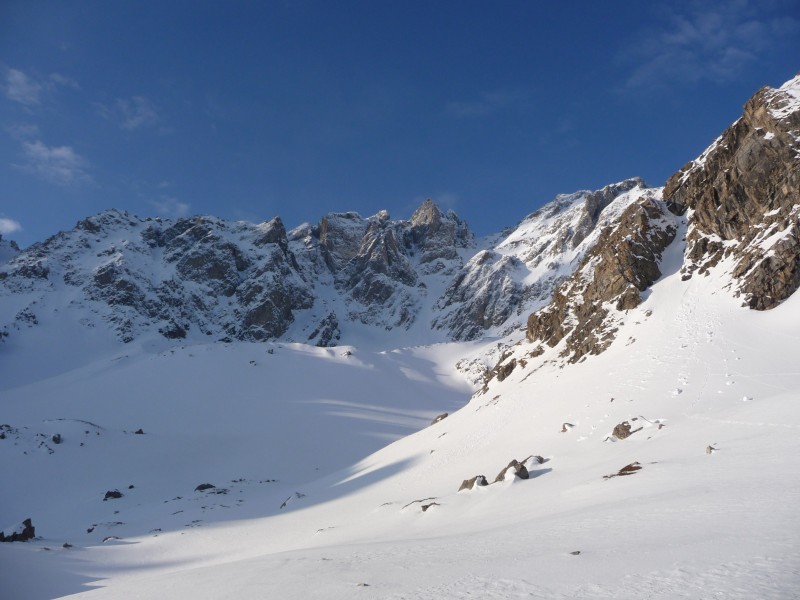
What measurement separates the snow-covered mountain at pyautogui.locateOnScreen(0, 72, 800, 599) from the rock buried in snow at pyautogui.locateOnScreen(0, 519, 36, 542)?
1.08m

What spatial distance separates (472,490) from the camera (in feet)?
62.5

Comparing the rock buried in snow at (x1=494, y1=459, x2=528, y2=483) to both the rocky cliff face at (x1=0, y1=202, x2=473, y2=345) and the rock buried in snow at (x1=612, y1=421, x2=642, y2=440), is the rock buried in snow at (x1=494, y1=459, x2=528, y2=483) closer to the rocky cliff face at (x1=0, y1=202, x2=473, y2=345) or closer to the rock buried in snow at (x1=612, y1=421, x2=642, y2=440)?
the rock buried in snow at (x1=612, y1=421, x2=642, y2=440)

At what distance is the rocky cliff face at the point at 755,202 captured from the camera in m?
29.0

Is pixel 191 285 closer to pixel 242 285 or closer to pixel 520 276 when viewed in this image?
pixel 242 285

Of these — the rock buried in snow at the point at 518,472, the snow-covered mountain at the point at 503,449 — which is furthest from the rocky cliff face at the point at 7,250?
the rock buried in snow at the point at 518,472

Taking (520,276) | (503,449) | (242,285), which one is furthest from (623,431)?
(520,276)

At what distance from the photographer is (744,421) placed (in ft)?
55.5

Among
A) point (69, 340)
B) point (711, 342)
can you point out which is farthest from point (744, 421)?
point (69, 340)

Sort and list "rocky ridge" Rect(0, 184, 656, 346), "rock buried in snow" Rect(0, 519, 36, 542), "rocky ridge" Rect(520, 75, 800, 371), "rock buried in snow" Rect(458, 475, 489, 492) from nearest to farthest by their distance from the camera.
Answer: "rock buried in snow" Rect(458, 475, 489, 492), "rock buried in snow" Rect(0, 519, 36, 542), "rocky ridge" Rect(520, 75, 800, 371), "rocky ridge" Rect(0, 184, 656, 346)

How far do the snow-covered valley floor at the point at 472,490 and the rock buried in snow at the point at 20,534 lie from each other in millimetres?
1404

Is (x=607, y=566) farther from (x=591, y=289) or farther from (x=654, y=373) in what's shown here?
(x=591, y=289)

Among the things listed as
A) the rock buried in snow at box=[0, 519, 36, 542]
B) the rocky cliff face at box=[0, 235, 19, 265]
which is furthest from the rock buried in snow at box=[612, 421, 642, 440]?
the rocky cliff face at box=[0, 235, 19, 265]

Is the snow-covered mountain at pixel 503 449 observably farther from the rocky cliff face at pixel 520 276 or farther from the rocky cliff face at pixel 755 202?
the rocky cliff face at pixel 520 276

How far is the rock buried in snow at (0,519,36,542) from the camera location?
80.0 feet
